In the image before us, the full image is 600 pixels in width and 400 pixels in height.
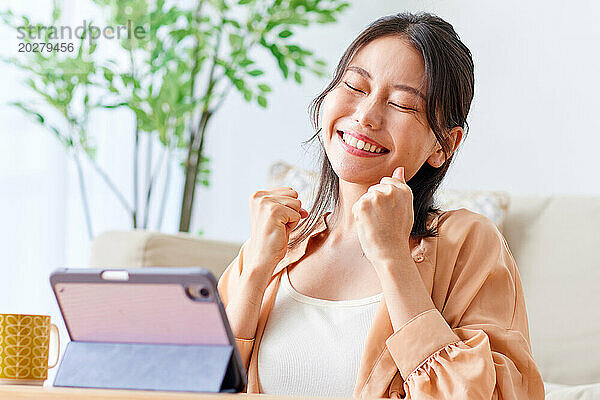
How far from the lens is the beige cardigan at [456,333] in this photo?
2.74 ft

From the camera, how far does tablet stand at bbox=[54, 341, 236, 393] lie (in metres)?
0.61

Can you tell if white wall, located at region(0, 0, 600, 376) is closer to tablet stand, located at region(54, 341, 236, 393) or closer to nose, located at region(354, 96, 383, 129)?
nose, located at region(354, 96, 383, 129)

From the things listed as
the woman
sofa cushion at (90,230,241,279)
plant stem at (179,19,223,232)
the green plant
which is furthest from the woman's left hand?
plant stem at (179,19,223,232)

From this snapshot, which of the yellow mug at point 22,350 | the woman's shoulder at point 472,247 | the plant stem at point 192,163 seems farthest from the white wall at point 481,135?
the yellow mug at point 22,350

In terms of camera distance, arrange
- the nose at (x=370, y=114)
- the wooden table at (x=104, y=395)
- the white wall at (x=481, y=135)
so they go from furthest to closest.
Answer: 1. the white wall at (x=481, y=135)
2. the nose at (x=370, y=114)
3. the wooden table at (x=104, y=395)

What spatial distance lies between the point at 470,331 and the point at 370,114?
0.29 meters

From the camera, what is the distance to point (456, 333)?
917 millimetres

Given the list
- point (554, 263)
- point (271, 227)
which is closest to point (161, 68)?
point (554, 263)

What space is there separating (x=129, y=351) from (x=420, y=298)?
14.0 inches

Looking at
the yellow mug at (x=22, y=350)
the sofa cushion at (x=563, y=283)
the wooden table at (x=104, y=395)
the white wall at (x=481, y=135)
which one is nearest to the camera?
the wooden table at (x=104, y=395)

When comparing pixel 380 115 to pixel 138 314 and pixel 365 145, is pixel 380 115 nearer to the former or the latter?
pixel 365 145

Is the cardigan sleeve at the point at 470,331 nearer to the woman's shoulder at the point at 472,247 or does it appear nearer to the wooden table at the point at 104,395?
the woman's shoulder at the point at 472,247

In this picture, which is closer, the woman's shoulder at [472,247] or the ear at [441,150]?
the woman's shoulder at [472,247]

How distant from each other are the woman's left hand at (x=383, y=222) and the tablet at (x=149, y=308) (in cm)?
29
